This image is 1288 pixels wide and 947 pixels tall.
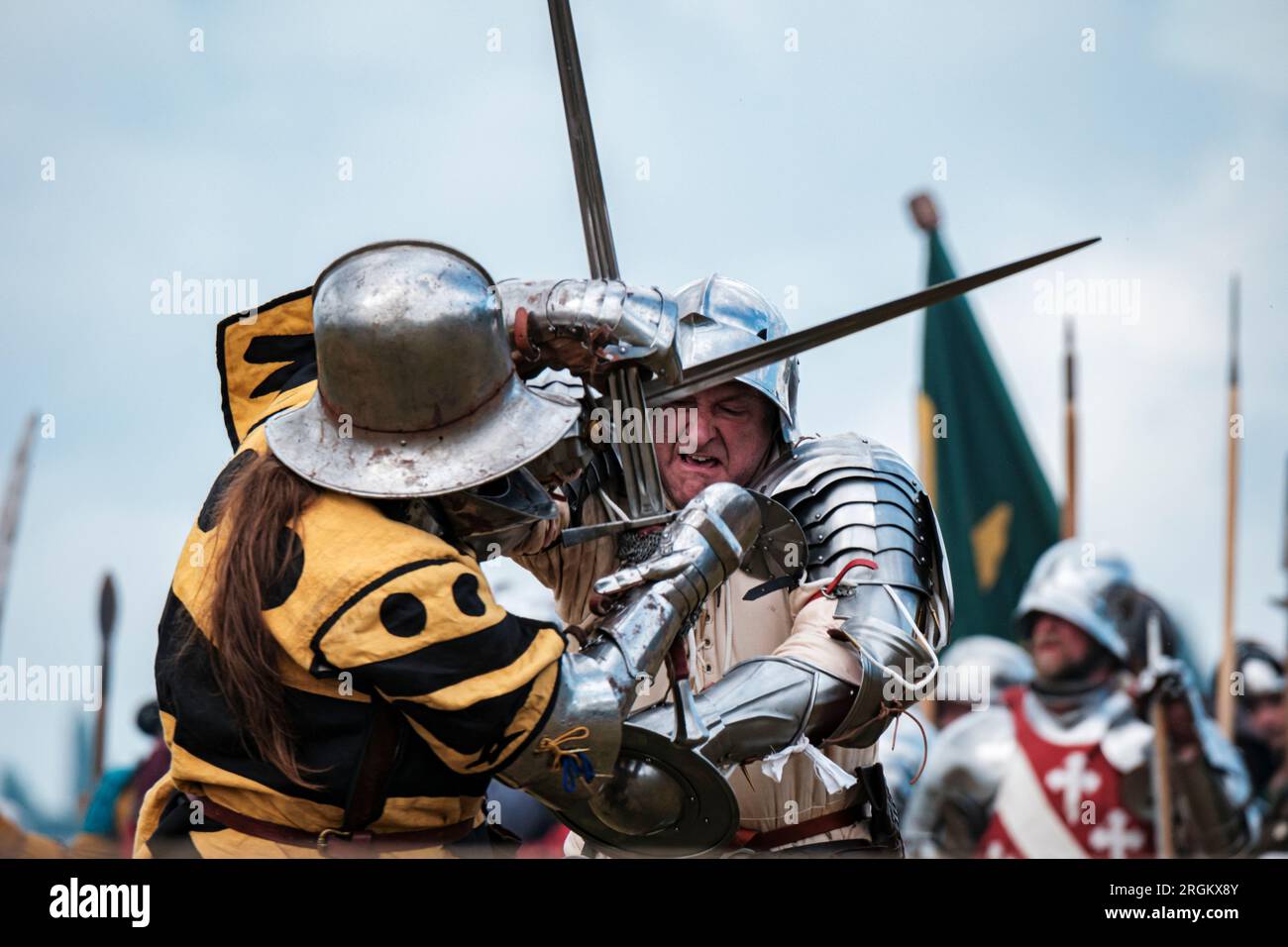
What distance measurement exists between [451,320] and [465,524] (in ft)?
1.43

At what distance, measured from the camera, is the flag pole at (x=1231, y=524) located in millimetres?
8016

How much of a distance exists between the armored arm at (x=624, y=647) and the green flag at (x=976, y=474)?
552 centimetres

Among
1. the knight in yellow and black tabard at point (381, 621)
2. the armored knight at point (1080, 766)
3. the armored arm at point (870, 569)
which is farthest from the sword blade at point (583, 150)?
the armored knight at point (1080, 766)

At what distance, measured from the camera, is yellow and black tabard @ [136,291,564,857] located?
3156 millimetres

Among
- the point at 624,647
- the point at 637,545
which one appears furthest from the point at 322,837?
the point at 637,545

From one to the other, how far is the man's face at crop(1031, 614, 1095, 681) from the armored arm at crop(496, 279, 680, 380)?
4.99 meters

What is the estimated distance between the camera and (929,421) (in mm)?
9688

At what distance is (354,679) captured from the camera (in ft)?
10.5

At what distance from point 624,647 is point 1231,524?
5.67 m

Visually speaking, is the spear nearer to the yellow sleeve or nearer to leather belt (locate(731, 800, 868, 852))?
leather belt (locate(731, 800, 868, 852))

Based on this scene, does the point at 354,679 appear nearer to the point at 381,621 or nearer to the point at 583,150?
the point at 381,621

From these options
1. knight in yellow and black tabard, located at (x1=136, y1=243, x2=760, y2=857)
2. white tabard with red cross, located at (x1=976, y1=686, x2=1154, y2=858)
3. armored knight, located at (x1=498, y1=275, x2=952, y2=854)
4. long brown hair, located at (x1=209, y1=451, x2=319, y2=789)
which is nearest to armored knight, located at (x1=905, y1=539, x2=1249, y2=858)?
white tabard with red cross, located at (x1=976, y1=686, x2=1154, y2=858)

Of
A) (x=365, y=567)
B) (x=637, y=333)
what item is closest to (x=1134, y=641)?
(x=637, y=333)
